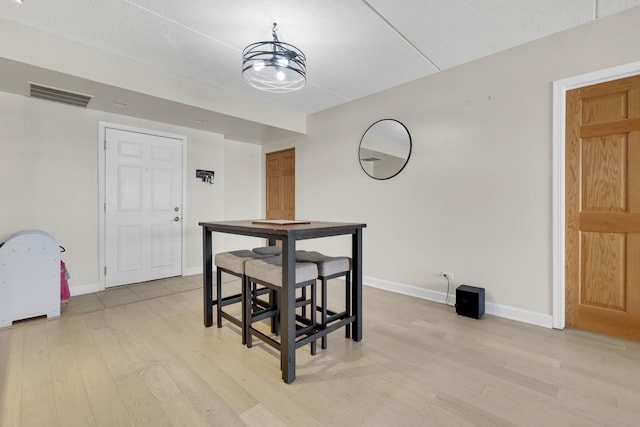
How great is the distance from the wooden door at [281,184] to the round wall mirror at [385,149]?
150 cm

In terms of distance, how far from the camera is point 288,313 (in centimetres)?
177

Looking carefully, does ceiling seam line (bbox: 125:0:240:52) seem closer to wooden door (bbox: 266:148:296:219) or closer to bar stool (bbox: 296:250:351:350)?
bar stool (bbox: 296:250:351:350)

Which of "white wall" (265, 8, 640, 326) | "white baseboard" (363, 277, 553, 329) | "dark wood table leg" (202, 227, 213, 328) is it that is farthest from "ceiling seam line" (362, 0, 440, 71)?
"white baseboard" (363, 277, 553, 329)

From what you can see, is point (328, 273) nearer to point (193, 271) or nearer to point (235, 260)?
point (235, 260)

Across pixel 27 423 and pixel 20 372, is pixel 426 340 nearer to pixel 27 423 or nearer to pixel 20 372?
pixel 27 423

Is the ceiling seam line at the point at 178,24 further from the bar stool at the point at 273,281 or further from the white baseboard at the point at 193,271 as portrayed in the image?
the white baseboard at the point at 193,271

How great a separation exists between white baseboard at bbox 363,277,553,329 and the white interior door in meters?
3.03

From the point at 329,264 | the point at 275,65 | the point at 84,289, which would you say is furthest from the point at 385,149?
the point at 84,289

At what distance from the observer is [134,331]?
2434 mm

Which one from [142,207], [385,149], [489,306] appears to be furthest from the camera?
[142,207]

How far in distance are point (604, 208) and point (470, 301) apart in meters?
1.31

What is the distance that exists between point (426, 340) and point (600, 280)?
155 cm

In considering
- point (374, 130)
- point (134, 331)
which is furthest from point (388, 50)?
point (134, 331)

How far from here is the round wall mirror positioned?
11.5 ft
